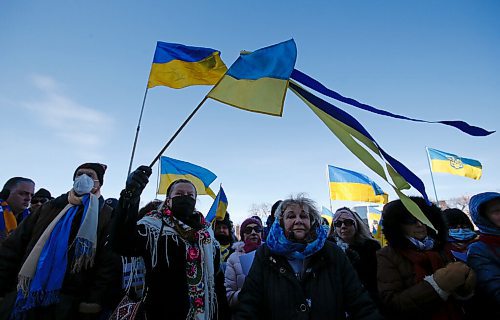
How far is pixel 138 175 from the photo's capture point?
6.94ft

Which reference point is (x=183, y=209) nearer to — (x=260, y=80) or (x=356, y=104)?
(x=260, y=80)

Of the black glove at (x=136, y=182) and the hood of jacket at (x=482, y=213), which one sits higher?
the black glove at (x=136, y=182)

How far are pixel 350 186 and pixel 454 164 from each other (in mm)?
3765

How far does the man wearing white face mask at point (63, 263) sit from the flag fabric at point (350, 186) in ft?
23.5

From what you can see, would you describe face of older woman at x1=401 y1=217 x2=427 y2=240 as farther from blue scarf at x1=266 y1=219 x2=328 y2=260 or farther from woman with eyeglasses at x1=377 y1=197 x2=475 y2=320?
blue scarf at x1=266 y1=219 x2=328 y2=260

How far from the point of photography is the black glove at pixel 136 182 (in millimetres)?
2078

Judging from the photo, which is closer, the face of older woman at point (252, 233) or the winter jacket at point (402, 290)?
the winter jacket at point (402, 290)

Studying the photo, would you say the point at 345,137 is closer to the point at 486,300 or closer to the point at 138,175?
the point at 138,175

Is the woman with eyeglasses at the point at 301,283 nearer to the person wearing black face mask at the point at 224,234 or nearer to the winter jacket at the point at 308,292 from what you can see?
the winter jacket at the point at 308,292

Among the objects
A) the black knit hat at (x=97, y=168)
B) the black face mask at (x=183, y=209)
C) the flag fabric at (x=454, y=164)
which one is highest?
the flag fabric at (x=454, y=164)

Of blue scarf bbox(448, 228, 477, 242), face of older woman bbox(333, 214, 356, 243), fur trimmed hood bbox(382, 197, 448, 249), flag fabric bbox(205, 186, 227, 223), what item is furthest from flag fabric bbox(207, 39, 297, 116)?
flag fabric bbox(205, 186, 227, 223)

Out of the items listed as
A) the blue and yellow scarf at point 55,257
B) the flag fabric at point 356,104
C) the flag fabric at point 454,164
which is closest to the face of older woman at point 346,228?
the flag fabric at point 356,104

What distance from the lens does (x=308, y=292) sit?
2311 mm

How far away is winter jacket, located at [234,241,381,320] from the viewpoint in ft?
7.42
